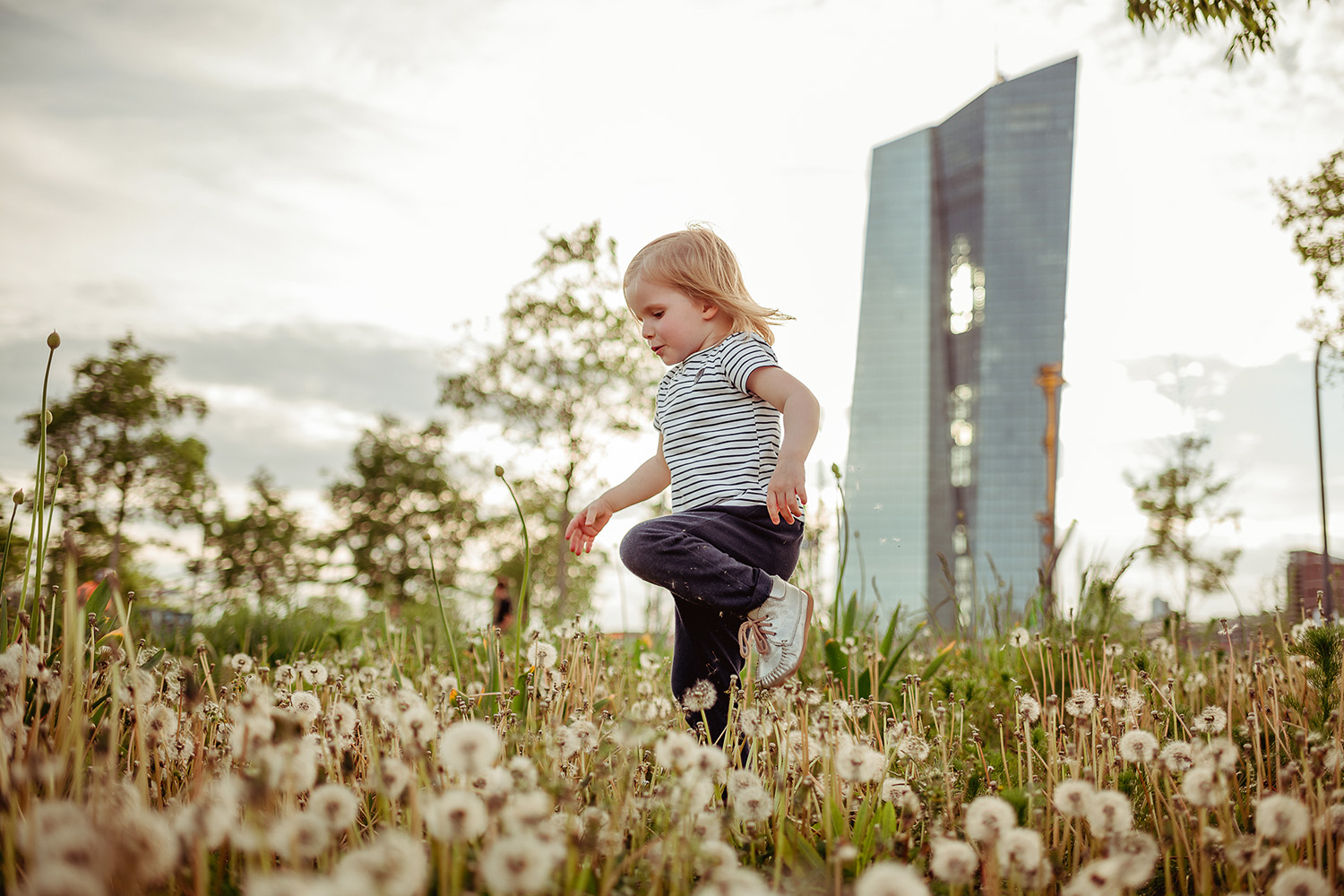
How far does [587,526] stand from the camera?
Answer: 3.04m

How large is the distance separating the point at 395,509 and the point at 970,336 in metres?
61.1

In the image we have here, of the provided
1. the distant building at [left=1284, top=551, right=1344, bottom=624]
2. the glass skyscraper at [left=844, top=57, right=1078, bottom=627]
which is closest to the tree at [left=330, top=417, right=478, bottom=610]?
the distant building at [left=1284, top=551, right=1344, bottom=624]

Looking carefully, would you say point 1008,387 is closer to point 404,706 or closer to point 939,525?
point 939,525

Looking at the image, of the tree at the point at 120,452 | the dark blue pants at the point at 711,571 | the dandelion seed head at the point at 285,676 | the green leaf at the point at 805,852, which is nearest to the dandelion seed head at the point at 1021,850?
the green leaf at the point at 805,852

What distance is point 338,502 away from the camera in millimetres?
28703

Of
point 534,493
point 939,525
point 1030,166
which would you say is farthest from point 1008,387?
point 534,493

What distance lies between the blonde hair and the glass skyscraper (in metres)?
67.5

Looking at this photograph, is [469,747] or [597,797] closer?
[469,747]

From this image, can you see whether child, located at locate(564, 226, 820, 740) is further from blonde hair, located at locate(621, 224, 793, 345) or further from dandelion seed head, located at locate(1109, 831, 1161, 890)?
dandelion seed head, located at locate(1109, 831, 1161, 890)

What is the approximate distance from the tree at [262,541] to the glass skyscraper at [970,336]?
4885 centimetres

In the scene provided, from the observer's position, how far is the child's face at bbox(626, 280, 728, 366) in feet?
10.1

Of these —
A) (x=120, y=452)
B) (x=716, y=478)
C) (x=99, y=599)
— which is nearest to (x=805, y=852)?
(x=716, y=478)

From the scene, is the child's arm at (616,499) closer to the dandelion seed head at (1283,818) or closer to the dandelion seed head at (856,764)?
the dandelion seed head at (856,764)

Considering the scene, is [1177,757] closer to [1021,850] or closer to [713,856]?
[1021,850]
